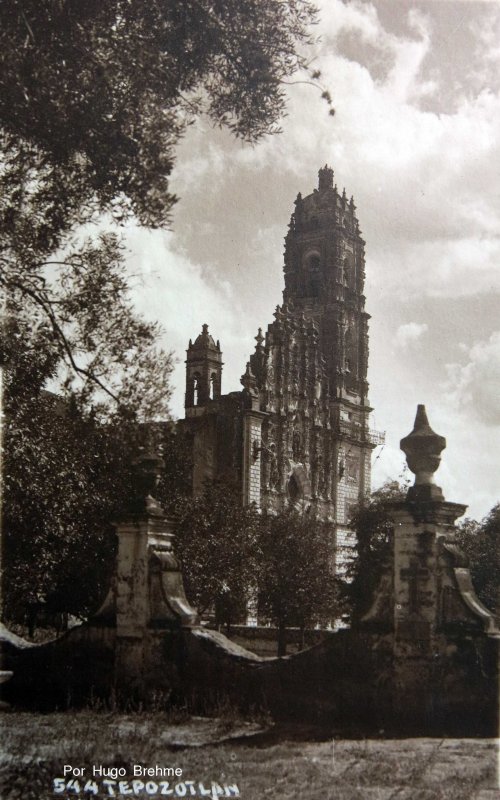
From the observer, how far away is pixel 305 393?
4894 centimetres

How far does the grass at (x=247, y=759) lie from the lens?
6.75 m

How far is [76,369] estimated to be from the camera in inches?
384

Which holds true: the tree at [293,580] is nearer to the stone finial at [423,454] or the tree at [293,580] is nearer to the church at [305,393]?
the church at [305,393]

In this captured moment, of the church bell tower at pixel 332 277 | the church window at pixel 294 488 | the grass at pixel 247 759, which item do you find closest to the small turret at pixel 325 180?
the church bell tower at pixel 332 277

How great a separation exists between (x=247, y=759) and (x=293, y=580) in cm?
2373

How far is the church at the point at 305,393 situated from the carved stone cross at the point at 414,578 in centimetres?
2902

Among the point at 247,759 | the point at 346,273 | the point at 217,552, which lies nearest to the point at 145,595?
the point at 247,759

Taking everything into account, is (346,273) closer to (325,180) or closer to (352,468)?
(325,180)

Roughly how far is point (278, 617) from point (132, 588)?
21.1 metres

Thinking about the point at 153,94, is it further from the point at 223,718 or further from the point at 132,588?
the point at 223,718

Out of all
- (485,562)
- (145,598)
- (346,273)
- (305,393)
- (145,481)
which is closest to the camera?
(145,598)

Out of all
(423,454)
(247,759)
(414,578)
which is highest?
(423,454)

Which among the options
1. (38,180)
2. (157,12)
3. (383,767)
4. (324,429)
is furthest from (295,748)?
(324,429)

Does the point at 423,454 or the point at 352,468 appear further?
the point at 352,468
